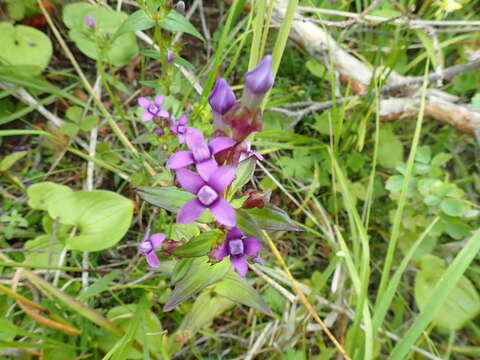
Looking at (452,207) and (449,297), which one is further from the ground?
(452,207)

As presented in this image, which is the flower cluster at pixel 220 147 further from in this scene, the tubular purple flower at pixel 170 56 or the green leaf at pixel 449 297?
the green leaf at pixel 449 297

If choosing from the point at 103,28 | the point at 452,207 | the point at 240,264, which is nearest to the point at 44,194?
the point at 103,28

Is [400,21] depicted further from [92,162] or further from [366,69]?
[92,162]

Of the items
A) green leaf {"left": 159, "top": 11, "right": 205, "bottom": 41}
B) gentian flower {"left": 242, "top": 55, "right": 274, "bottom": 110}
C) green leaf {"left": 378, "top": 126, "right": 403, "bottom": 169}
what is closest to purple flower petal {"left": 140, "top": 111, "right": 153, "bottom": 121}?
green leaf {"left": 159, "top": 11, "right": 205, "bottom": 41}

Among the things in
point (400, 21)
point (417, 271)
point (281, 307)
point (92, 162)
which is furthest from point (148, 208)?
point (400, 21)

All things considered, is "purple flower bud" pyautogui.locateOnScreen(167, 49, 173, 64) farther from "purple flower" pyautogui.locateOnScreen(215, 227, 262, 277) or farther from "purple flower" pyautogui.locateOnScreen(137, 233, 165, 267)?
"purple flower" pyautogui.locateOnScreen(215, 227, 262, 277)

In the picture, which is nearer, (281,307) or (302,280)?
(281,307)

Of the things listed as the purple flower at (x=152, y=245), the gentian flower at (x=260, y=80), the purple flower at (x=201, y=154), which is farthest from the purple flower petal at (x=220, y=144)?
the purple flower at (x=152, y=245)

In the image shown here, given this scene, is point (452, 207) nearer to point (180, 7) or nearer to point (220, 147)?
point (220, 147)
